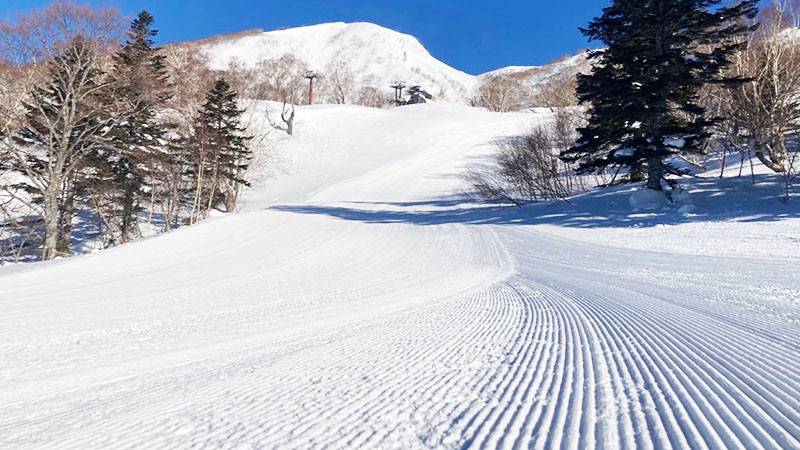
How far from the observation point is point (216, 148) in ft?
77.9

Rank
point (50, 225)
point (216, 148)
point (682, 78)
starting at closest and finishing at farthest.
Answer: point (682, 78) → point (50, 225) → point (216, 148)

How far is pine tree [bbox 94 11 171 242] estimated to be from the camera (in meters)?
18.5

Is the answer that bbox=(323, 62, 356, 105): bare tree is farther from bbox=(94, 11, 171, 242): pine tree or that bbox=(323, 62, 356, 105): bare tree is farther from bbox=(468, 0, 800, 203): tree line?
bbox=(468, 0, 800, 203): tree line

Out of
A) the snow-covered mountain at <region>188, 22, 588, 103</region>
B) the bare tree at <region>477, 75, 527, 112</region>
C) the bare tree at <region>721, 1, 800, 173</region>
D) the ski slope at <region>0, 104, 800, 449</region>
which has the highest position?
the snow-covered mountain at <region>188, 22, 588, 103</region>

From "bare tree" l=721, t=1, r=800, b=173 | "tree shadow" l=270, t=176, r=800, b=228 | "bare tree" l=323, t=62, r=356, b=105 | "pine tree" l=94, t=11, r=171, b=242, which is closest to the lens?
"tree shadow" l=270, t=176, r=800, b=228

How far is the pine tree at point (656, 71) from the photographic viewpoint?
48.9ft

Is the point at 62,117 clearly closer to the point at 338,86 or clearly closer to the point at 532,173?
the point at 532,173

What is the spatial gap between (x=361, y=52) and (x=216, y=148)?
131 meters

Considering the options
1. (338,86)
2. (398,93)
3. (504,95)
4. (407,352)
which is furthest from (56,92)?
(504,95)

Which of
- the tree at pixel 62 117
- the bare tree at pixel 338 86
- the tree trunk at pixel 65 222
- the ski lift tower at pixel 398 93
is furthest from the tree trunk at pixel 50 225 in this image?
the ski lift tower at pixel 398 93

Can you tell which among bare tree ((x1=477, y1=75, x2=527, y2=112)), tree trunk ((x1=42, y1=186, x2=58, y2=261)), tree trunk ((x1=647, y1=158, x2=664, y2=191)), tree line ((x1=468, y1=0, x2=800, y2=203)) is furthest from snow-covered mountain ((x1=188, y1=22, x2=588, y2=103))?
tree trunk ((x1=42, y1=186, x2=58, y2=261))

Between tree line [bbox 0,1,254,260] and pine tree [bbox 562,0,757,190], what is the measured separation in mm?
18121

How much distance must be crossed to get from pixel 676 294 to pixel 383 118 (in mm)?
56565

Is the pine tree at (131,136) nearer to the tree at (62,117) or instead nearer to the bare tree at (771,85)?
the tree at (62,117)
